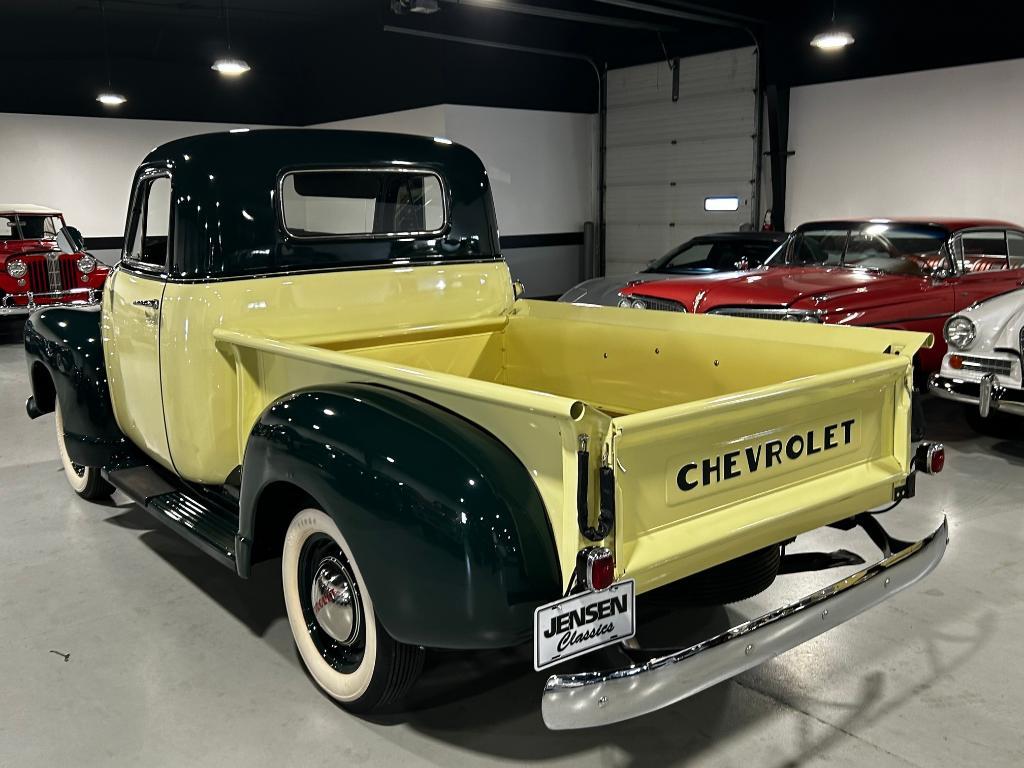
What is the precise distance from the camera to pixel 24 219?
39.5 feet

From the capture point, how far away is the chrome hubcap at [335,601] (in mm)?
2623

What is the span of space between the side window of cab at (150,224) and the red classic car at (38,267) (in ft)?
27.1

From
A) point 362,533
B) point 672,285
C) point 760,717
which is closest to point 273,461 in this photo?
point 362,533

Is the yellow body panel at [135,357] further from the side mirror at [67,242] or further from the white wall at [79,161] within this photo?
the white wall at [79,161]

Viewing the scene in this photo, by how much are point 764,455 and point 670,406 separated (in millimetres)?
309

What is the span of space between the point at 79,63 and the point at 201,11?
9.50ft

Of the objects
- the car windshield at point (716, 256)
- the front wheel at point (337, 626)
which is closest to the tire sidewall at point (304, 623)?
the front wheel at point (337, 626)

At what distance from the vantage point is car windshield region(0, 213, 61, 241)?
1200 centimetres

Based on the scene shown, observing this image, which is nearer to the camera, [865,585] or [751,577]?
[865,585]

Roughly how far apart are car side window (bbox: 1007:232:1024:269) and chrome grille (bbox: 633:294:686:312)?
301cm

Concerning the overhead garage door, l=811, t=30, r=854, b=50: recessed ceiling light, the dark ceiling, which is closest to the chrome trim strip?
l=811, t=30, r=854, b=50: recessed ceiling light

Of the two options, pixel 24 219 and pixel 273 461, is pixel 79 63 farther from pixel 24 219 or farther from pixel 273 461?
pixel 273 461

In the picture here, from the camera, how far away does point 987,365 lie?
5.39 m

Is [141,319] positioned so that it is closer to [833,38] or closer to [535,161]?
[833,38]
